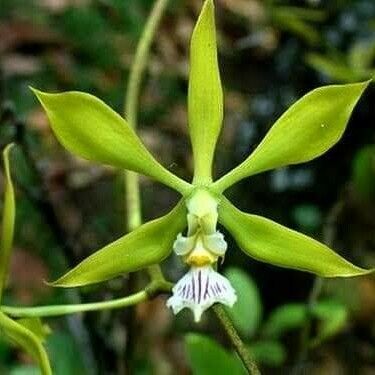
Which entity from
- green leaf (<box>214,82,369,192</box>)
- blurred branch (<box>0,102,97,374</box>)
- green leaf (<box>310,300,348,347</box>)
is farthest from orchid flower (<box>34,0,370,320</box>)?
green leaf (<box>310,300,348,347</box>)

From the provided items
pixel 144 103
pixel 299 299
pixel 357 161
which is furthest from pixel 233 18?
pixel 357 161

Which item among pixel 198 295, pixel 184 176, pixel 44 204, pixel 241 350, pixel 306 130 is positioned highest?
pixel 184 176

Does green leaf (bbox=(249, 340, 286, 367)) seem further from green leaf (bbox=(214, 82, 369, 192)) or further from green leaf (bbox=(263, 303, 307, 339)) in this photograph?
green leaf (bbox=(214, 82, 369, 192))

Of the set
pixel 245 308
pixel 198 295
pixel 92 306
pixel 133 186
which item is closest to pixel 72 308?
pixel 92 306

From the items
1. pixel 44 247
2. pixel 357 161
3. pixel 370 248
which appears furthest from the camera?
pixel 370 248

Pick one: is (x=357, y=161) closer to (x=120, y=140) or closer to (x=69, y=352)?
(x=69, y=352)

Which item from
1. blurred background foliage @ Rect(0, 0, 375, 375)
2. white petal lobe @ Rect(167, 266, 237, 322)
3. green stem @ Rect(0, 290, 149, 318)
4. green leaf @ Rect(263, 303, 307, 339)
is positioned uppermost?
blurred background foliage @ Rect(0, 0, 375, 375)

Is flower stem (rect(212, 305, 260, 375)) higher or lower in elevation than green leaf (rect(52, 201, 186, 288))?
lower

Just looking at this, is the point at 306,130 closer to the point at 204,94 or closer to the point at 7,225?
the point at 204,94
